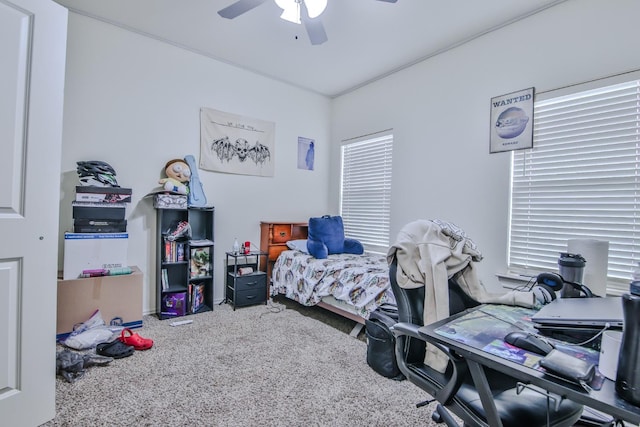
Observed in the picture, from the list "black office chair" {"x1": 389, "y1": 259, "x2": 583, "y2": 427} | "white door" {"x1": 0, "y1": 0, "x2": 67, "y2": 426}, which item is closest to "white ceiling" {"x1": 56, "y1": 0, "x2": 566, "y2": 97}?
"white door" {"x1": 0, "y1": 0, "x2": 67, "y2": 426}

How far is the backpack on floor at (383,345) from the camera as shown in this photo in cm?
210

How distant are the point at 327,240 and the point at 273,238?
0.76m

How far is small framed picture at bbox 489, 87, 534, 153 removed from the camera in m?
2.68

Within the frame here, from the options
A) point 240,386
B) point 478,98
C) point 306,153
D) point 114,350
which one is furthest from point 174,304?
point 478,98

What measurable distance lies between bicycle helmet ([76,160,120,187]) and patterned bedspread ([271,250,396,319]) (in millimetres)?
1968

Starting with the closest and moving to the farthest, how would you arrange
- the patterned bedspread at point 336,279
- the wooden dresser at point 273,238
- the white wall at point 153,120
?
the patterned bedspread at point 336,279 → the white wall at point 153,120 → the wooden dresser at point 273,238

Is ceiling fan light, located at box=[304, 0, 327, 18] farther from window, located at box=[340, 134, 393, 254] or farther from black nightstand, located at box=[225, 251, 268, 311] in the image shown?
black nightstand, located at box=[225, 251, 268, 311]

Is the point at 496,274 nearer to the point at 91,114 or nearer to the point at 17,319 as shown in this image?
the point at 17,319

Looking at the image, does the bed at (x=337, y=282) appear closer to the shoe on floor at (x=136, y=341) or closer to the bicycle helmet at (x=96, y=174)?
the shoe on floor at (x=136, y=341)

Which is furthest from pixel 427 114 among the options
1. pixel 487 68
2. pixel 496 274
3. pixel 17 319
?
pixel 17 319

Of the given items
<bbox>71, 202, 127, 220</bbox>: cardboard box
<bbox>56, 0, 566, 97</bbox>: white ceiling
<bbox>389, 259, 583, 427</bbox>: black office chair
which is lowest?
<bbox>389, 259, 583, 427</bbox>: black office chair

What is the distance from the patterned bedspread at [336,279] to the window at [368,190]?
0.46 meters

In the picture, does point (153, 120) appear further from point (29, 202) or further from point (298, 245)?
point (298, 245)

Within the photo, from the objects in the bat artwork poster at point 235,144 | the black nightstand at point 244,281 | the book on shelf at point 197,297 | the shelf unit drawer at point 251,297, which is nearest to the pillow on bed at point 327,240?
the black nightstand at point 244,281
